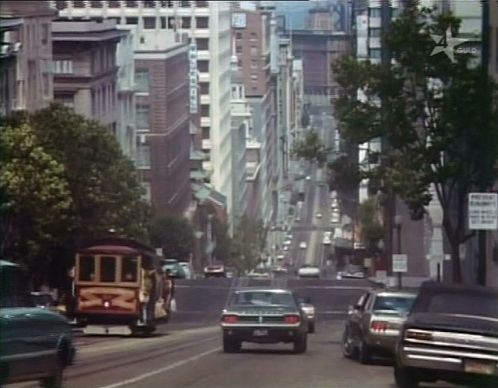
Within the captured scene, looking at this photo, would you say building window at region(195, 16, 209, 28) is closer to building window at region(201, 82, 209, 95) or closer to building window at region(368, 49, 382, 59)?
building window at region(201, 82, 209, 95)

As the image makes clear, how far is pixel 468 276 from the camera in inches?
1027

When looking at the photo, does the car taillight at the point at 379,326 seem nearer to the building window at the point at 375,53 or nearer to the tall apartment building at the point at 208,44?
the building window at the point at 375,53

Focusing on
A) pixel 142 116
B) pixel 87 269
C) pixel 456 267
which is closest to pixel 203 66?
pixel 142 116

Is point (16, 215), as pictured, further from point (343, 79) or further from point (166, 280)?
point (343, 79)

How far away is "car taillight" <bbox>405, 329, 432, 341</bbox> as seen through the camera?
18.9m

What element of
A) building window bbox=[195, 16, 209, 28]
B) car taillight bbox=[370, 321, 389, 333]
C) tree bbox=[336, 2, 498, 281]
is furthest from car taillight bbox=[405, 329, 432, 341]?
building window bbox=[195, 16, 209, 28]

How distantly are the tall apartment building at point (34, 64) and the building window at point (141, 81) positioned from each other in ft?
5.21

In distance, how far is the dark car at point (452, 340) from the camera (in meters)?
18.4

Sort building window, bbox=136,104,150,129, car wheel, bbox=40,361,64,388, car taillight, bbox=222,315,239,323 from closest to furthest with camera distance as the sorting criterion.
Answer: car wheel, bbox=40,361,64,388 → car taillight, bbox=222,315,239,323 → building window, bbox=136,104,150,129

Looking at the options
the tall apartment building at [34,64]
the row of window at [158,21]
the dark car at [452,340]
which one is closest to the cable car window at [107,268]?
the tall apartment building at [34,64]

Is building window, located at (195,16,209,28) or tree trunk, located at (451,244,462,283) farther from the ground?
building window, located at (195,16,209,28)

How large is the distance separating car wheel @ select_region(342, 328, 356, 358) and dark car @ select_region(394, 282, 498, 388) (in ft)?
21.5

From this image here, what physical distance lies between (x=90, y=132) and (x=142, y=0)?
1296cm

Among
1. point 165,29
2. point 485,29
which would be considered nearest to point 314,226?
point 165,29
